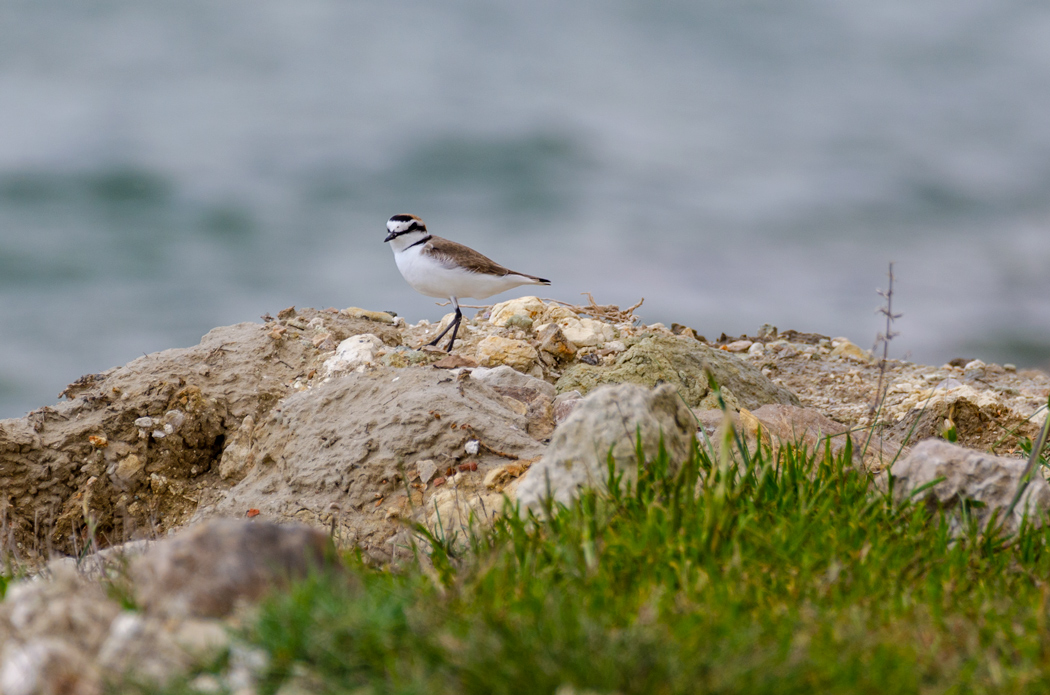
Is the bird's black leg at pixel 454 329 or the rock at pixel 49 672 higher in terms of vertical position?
the bird's black leg at pixel 454 329

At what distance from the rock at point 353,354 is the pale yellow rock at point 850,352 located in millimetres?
5245

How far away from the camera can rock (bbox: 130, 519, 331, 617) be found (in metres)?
2.54

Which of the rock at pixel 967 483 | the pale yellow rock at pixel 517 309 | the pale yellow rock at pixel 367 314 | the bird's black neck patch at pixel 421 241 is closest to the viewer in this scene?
the rock at pixel 967 483

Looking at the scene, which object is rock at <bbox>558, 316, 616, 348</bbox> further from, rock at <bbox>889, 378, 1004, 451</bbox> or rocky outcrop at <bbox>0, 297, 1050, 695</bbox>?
rock at <bbox>889, 378, 1004, 451</bbox>

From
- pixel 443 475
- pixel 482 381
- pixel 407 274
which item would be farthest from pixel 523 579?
pixel 407 274

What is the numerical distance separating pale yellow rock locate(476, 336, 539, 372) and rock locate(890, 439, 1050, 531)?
335cm

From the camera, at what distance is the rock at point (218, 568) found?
254 centimetres

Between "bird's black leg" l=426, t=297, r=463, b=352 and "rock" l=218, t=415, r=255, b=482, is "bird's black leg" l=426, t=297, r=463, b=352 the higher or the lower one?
the higher one

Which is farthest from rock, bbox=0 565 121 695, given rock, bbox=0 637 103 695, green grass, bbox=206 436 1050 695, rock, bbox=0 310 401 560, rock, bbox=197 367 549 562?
rock, bbox=0 310 401 560

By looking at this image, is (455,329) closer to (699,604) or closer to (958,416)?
(958,416)

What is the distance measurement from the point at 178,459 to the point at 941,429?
6.05 m

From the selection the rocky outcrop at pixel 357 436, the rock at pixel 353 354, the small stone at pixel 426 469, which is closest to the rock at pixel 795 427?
the rocky outcrop at pixel 357 436

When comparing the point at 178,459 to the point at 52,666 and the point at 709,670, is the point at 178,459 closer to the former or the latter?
the point at 52,666

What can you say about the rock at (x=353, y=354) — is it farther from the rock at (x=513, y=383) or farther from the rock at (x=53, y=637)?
the rock at (x=53, y=637)
